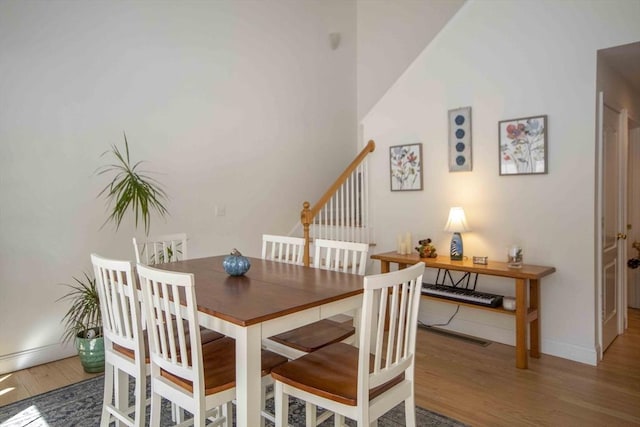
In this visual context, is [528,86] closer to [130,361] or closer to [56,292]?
[130,361]

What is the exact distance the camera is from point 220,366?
6.06ft

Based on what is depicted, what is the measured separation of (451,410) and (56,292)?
308 cm

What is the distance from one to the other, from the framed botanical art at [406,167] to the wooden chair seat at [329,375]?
247 cm

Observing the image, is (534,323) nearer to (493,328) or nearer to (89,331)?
(493,328)

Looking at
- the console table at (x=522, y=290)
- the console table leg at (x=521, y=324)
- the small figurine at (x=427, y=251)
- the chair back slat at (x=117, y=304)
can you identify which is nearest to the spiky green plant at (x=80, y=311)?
the chair back slat at (x=117, y=304)

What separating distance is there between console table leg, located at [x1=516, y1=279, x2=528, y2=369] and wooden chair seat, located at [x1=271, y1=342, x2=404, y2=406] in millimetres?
1717

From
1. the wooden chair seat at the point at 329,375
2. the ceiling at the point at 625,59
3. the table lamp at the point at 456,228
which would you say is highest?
the ceiling at the point at 625,59

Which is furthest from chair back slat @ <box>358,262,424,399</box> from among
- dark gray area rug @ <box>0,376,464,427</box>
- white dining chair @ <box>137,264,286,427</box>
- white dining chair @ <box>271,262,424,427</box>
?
dark gray area rug @ <box>0,376,464,427</box>

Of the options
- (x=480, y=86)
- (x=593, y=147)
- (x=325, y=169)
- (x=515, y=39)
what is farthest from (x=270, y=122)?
(x=593, y=147)

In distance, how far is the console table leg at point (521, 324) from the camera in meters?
3.08

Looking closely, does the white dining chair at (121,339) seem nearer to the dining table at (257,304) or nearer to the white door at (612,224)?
the dining table at (257,304)

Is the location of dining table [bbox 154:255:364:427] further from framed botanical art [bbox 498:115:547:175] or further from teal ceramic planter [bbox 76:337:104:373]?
framed botanical art [bbox 498:115:547:175]

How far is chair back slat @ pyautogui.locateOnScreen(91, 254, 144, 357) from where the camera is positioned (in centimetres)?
188

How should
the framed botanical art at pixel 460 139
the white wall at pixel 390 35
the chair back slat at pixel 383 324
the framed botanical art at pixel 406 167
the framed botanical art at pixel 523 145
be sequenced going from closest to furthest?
the chair back slat at pixel 383 324 → the framed botanical art at pixel 523 145 → the framed botanical art at pixel 460 139 → the framed botanical art at pixel 406 167 → the white wall at pixel 390 35
